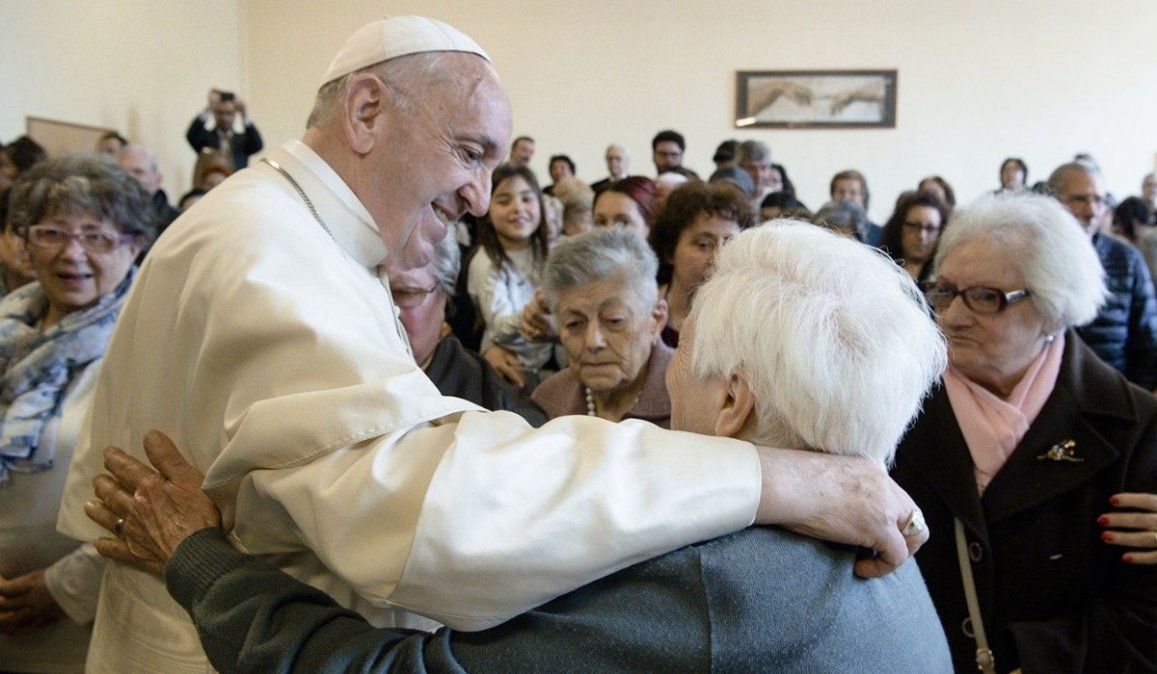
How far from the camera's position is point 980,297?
6.78 feet

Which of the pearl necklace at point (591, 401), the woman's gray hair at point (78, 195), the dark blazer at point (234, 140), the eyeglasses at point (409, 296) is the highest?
the dark blazer at point (234, 140)

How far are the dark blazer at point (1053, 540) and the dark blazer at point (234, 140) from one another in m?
8.51

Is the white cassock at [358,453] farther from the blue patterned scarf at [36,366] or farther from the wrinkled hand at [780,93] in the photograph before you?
the wrinkled hand at [780,93]

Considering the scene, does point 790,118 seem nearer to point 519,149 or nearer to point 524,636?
point 519,149

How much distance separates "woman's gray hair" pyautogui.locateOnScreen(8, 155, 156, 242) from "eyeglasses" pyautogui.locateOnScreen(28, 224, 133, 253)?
0.03 m

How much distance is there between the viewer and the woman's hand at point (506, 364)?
3.36 m

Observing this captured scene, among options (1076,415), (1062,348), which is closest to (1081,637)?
(1076,415)

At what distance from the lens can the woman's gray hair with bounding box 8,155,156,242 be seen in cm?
217

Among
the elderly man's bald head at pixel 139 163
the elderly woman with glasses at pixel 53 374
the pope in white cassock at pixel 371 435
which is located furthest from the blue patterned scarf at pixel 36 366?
the elderly man's bald head at pixel 139 163

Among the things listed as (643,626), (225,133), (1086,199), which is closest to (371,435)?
(643,626)

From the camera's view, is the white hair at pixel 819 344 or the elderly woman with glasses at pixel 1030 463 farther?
the elderly woman with glasses at pixel 1030 463

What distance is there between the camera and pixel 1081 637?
6.07 ft

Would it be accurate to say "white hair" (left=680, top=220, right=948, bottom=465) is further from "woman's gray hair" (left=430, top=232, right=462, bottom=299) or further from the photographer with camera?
the photographer with camera

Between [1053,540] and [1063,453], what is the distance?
0.18m
